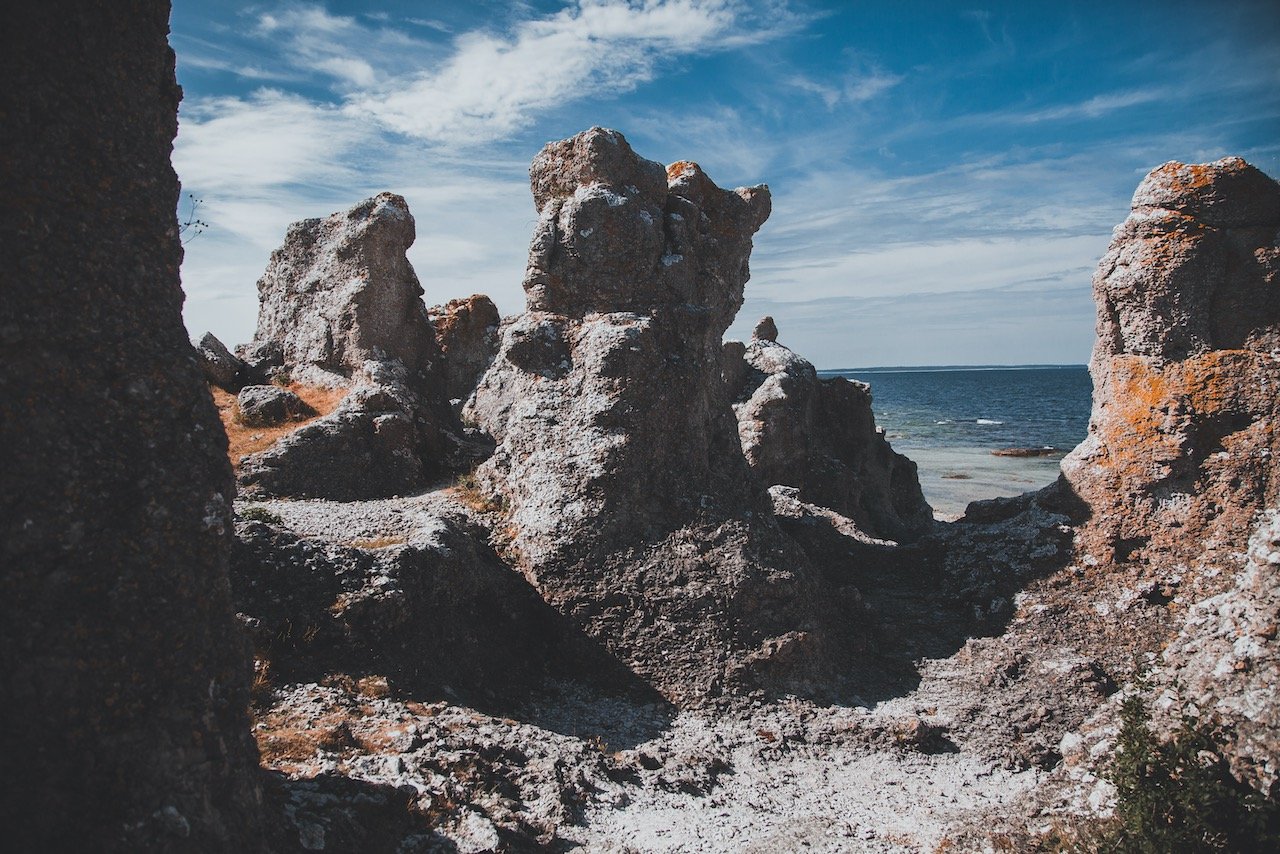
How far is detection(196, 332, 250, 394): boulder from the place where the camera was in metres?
21.3

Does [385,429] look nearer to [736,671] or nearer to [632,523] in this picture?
[632,523]

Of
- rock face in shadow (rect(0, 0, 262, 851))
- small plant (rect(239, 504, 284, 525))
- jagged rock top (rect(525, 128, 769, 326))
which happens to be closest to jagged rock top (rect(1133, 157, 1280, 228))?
jagged rock top (rect(525, 128, 769, 326))

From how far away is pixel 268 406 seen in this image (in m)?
19.4

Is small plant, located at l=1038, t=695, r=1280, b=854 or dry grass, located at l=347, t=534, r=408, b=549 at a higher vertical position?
dry grass, located at l=347, t=534, r=408, b=549

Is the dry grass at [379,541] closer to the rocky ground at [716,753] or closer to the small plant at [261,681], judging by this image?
the rocky ground at [716,753]

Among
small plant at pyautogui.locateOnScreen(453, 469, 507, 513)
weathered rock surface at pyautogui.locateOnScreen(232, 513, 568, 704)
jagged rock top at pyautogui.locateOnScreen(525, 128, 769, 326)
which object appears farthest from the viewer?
jagged rock top at pyautogui.locateOnScreen(525, 128, 769, 326)

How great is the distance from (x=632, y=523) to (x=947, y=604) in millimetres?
6526

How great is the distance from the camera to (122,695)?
5930mm

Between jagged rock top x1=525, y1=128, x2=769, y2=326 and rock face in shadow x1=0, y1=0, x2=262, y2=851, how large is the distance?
977 centimetres

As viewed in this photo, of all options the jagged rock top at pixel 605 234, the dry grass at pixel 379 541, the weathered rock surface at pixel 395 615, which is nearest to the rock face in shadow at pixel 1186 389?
the jagged rock top at pixel 605 234

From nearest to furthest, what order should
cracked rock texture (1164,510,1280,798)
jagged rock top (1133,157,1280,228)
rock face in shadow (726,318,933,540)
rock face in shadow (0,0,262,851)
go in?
rock face in shadow (0,0,262,851), cracked rock texture (1164,510,1280,798), jagged rock top (1133,157,1280,228), rock face in shadow (726,318,933,540)

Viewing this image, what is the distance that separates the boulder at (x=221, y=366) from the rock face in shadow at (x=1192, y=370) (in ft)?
67.2

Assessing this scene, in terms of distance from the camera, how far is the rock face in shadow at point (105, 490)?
18.6 ft

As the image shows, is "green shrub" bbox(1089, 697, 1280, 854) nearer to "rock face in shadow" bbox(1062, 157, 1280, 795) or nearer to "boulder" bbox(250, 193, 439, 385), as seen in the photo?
"rock face in shadow" bbox(1062, 157, 1280, 795)
